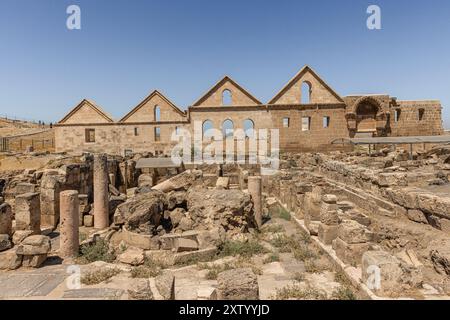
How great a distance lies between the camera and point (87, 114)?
33312 mm

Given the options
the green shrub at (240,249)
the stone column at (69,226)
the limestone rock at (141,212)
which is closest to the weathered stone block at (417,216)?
the green shrub at (240,249)

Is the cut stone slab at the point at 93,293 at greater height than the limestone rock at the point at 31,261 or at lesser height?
lesser

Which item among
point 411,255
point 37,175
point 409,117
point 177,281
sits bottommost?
point 177,281

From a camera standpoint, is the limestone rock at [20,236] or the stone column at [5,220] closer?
the limestone rock at [20,236]

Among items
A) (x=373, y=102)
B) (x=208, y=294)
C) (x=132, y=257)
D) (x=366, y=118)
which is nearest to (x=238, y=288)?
(x=208, y=294)

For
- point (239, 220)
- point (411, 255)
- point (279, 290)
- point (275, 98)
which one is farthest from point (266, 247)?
point (275, 98)

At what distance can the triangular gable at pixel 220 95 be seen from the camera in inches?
1264

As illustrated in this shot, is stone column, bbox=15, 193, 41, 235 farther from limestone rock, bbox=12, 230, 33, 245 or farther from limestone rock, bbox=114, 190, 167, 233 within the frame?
limestone rock, bbox=114, 190, 167, 233

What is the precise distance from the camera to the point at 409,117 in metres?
33.0

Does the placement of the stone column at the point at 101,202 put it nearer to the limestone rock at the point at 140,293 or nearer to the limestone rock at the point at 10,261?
the limestone rock at the point at 10,261

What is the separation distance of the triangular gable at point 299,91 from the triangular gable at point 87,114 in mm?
17430

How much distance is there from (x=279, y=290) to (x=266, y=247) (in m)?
3.05

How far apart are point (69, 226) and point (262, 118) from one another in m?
25.4
